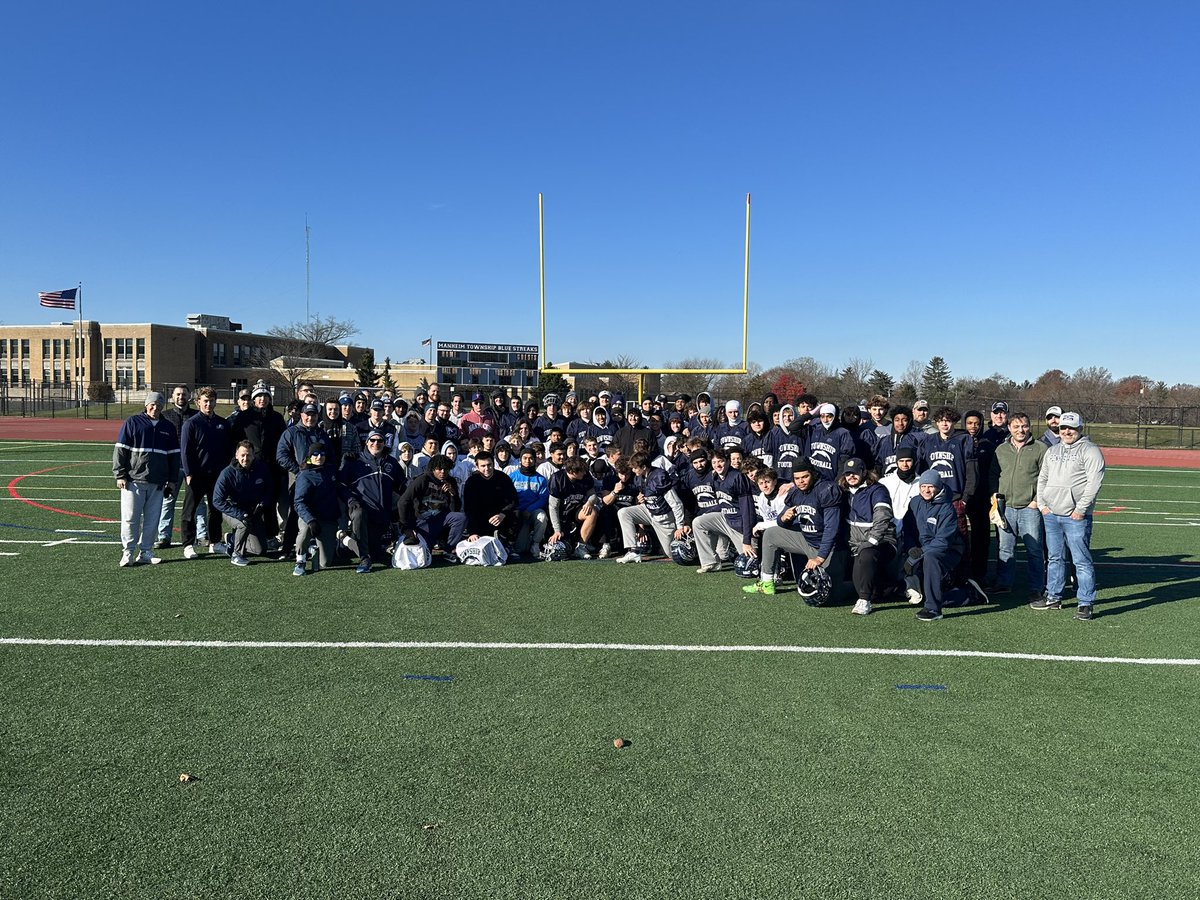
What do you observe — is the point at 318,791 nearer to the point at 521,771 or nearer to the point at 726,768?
the point at 521,771

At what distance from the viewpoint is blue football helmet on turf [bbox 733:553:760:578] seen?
879cm

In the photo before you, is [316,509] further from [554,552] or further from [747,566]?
[747,566]

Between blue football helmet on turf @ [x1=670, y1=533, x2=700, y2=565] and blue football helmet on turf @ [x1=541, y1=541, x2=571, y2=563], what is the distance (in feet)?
4.32

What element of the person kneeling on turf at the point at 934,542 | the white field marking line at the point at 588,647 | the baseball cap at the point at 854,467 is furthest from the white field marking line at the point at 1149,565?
the baseball cap at the point at 854,467

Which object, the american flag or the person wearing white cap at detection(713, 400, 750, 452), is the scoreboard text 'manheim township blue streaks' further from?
the person wearing white cap at detection(713, 400, 750, 452)

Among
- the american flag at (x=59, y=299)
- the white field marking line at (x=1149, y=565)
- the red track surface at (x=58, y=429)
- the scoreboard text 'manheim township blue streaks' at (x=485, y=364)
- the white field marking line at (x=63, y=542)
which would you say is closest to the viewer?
the white field marking line at (x=1149, y=565)

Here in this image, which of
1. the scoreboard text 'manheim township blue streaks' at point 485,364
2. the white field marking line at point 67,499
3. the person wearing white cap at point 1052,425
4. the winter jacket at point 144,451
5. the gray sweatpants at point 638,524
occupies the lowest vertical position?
the white field marking line at point 67,499

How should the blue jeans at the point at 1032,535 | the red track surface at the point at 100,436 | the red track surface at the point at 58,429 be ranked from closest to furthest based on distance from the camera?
the blue jeans at the point at 1032,535 < the red track surface at the point at 100,436 < the red track surface at the point at 58,429

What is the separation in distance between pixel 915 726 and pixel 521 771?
236cm

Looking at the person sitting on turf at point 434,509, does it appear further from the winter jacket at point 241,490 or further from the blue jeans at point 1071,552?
the blue jeans at point 1071,552

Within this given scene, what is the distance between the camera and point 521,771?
4086 mm

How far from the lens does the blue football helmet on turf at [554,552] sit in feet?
31.6

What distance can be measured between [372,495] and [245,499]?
1398 millimetres

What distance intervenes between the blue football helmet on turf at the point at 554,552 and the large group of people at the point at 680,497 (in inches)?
1.0
